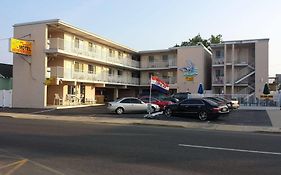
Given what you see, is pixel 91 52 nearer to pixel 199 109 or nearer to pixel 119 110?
pixel 119 110

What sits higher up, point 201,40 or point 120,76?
point 201,40

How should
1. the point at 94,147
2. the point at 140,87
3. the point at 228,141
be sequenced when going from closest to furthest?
the point at 94,147, the point at 228,141, the point at 140,87

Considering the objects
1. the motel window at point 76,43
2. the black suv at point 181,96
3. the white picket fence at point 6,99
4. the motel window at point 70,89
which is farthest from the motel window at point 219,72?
the white picket fence at point 6,99

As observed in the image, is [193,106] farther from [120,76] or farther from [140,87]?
[140,87]

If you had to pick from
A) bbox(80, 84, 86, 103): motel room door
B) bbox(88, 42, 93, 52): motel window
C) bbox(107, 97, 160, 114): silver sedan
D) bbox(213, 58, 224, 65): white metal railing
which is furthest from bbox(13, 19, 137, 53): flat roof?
bbox(213, 58, 224, 65): white metal railing

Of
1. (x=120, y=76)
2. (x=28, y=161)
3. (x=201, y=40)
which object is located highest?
(x=201, y=40)

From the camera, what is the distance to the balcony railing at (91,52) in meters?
41.5

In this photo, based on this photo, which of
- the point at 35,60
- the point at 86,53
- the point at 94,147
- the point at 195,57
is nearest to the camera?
the point at 94,147

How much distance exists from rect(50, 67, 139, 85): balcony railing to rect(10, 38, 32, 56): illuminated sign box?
3.08 metres

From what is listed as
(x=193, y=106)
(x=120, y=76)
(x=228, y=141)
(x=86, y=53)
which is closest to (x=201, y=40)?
(x=120, y=76)

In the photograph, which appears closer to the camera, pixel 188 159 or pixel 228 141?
pixel 188 159

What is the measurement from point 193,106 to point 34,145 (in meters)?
16.2

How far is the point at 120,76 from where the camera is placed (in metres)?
56.4

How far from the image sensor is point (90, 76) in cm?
4788
